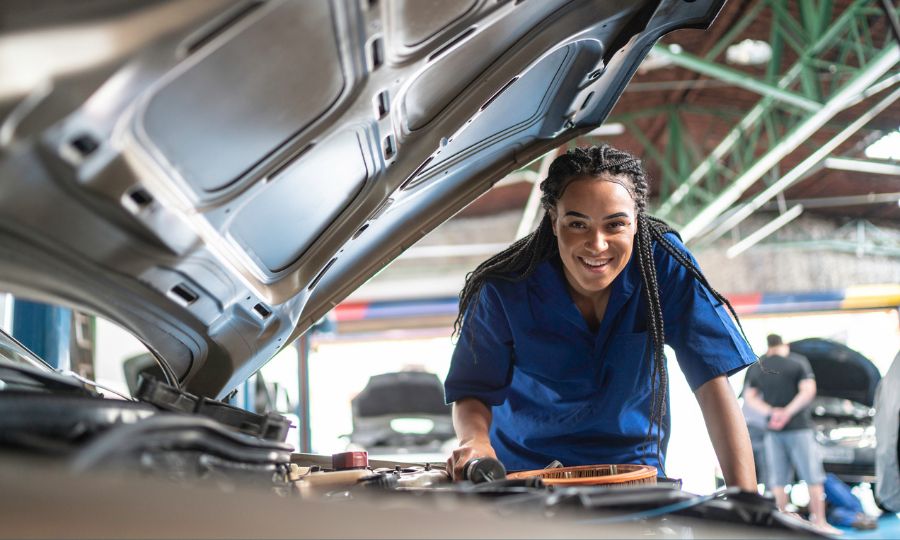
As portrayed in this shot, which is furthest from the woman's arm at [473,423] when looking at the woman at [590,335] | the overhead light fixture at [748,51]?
the overhead light fixture at [748,51]

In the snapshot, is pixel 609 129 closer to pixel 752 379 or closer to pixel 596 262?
pixel 752 379

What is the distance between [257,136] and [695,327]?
3.75 ft

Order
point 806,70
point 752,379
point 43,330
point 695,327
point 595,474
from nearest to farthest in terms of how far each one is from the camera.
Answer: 1. point 595,474
2. point 695,327
3. point 43,330
4. point 806,70
5. point 752,379

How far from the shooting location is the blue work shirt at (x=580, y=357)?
6.03 feet

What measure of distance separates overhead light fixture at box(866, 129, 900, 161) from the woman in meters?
9.25

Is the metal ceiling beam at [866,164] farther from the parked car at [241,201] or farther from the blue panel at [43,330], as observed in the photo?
the parked car at [241,201]

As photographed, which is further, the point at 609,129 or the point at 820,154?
the point at 609,129

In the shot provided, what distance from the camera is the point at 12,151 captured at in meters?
0.77

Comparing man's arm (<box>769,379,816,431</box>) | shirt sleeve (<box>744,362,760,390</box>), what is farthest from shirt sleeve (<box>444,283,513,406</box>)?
shirt sleeve (<box>744,362,760,390</box>)

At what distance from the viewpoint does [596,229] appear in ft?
5.72

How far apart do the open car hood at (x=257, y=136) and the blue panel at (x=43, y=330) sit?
1808 millimetres

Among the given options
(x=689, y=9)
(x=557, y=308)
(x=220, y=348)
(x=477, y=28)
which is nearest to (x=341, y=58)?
(x=477, y=28)

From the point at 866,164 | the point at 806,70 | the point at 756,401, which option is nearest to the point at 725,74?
the point at 806,70

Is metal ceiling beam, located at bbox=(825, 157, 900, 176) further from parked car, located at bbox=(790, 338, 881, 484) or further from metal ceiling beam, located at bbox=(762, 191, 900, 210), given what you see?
parked car, located at bbox=(790, 338, 881, 484)
